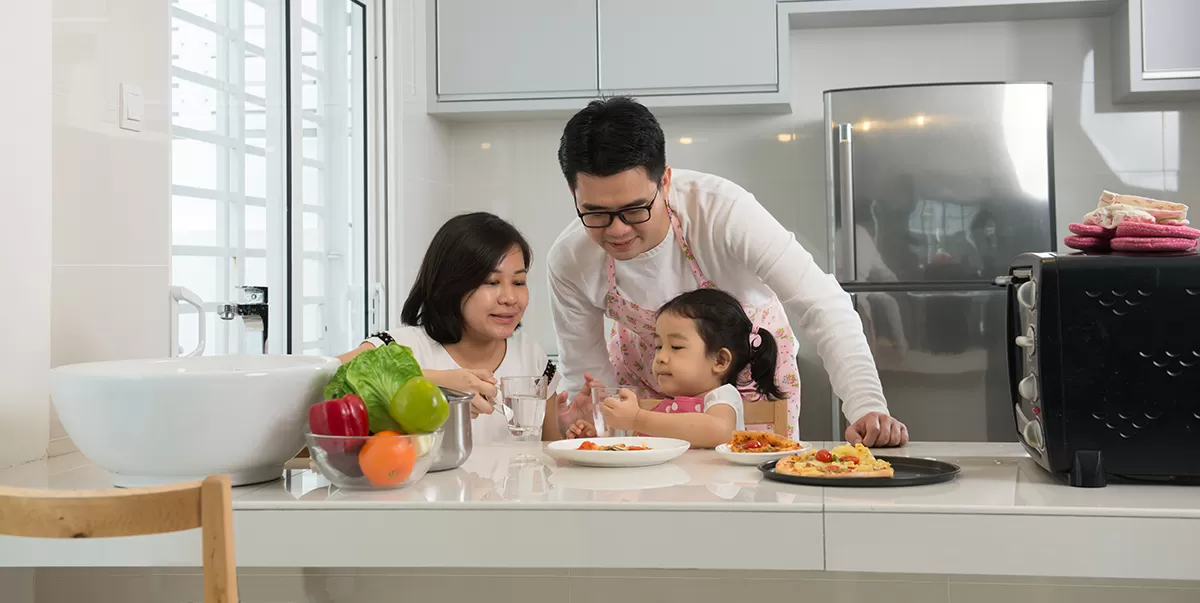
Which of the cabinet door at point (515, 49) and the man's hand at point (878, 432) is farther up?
the cabinet door at point (515, 49)

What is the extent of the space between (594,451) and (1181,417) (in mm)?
642

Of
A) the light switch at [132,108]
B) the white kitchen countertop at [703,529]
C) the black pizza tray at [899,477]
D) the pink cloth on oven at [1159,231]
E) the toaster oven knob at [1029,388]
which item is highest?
the light switch at [132,108]

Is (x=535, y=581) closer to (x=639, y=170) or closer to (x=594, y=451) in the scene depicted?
(x=594, y=451)

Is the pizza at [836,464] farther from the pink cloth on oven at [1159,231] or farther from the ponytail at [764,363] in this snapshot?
the ponytail at [764,363]

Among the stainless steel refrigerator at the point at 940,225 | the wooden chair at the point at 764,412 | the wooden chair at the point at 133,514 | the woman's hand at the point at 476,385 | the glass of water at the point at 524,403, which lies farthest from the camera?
the stainless steel refrigerator at the point at 940,225

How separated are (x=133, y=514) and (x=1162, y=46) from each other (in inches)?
126

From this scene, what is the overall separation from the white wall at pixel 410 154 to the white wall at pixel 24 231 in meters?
1.78

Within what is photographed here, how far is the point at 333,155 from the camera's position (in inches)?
118

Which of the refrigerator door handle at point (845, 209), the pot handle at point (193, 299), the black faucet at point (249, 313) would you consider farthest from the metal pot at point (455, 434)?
the refrigerator door handle at point (845, 209)

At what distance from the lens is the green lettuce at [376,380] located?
1.14m

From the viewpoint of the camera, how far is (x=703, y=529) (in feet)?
3.33

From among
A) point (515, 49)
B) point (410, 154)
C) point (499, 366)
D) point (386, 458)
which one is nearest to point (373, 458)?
point (386, 458)

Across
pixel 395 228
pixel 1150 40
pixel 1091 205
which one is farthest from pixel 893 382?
pixel 395 228

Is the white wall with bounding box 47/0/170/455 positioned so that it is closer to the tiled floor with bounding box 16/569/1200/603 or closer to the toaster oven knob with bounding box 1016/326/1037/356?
the tiled floor with bounding box 16/569/1200/603
